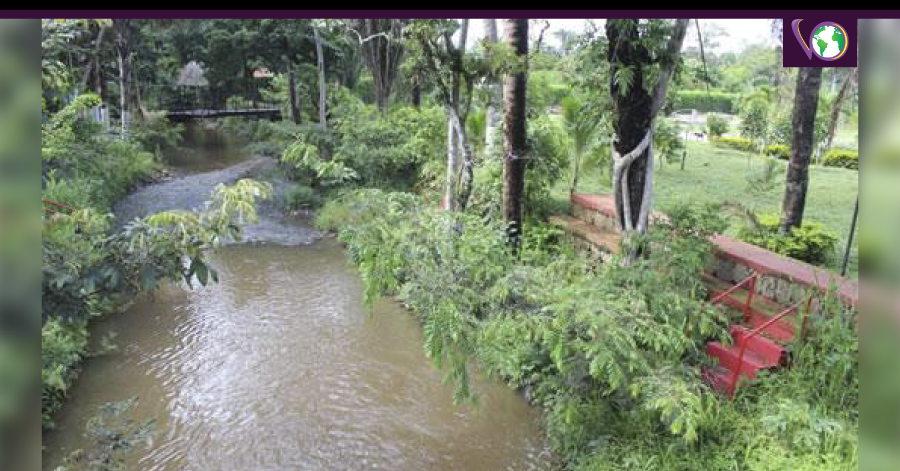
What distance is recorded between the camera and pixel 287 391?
5.55 metres

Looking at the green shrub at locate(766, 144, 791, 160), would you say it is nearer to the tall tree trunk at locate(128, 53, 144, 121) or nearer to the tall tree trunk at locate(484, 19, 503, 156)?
the tall tree trunk at locate(484, 19, 503, 156)

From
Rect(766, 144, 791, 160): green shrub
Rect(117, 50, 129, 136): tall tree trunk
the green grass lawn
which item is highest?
Rect(117, 50, 129, 136): tall tree trunk

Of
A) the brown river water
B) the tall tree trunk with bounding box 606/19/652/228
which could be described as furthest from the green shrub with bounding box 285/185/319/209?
→ the tall tree trunk with bounding box 606/19/652/228

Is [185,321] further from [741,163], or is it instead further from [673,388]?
[741,163]

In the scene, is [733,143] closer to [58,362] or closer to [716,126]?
[716,126]

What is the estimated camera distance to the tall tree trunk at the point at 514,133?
635 cm

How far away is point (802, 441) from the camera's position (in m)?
3.61

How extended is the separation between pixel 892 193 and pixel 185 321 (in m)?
7.32

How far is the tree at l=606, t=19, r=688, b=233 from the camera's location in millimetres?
4785

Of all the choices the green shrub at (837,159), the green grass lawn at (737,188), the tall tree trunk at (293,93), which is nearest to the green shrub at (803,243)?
the green grass lawn at (737,188)

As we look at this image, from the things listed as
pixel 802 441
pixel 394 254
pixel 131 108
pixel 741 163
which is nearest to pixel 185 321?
pixel 394 254

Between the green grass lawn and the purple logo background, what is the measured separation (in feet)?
17.3

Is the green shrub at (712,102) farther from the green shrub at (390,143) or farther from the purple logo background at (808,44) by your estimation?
the purple logo background at (808,44)
